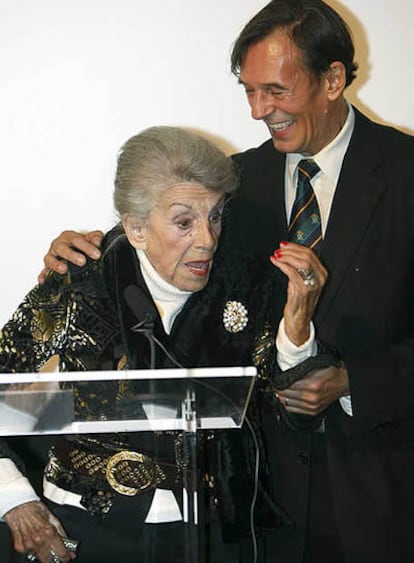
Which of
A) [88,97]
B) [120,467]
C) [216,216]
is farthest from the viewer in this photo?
[88,97]

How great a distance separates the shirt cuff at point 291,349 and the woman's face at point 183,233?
0.24m

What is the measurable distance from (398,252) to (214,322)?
0.46m

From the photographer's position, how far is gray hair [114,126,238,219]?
2277 millimetres

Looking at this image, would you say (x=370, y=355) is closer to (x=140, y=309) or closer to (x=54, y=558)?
(x=140, y=309)

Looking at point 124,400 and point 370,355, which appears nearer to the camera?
point 124,400

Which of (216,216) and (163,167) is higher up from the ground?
(163,167)

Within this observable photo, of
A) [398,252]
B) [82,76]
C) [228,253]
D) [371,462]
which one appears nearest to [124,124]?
[82,76]

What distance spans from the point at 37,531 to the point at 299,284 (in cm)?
74

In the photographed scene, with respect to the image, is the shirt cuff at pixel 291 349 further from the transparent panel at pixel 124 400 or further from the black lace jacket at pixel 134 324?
the transparent panel at pixel 124 400

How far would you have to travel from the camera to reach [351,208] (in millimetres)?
2375

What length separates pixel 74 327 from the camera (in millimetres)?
2252

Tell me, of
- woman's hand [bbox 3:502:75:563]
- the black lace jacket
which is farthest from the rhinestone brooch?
woman's hand [bbox 3:502:75:563]

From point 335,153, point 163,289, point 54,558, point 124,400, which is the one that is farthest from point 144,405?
point 335,153

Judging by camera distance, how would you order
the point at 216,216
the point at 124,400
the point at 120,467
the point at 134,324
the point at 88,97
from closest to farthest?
1. the point at 124,400
2. the point at 120,467
3. the point at 134,324
4. the point at 216,216
5. the point at 88,97
